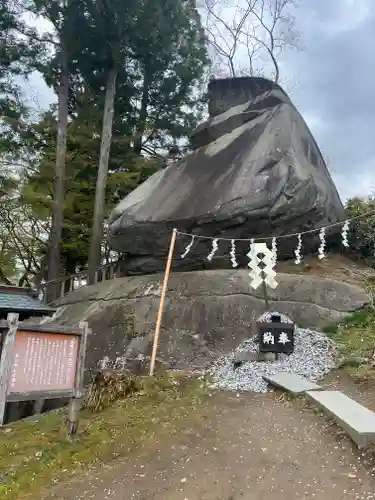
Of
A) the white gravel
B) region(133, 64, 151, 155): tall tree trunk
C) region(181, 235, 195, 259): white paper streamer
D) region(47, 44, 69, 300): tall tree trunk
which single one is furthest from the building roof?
region(133, 64, 151, 155): tall tree trunk

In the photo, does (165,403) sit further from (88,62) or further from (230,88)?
(88,62)

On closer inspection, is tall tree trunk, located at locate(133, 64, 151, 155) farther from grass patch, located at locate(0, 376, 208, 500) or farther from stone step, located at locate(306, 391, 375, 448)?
stone step, located at locate(306, 391, 375, 448)

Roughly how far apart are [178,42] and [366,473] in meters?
17.0

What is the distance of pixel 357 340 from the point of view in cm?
760

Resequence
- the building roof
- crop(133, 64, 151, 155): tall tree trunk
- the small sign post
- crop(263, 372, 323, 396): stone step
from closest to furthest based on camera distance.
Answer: crop(263, 372, 323, 396): stone step → the small sign post → the building roof → crop(133, 64, 151, 155): tall tree trunk

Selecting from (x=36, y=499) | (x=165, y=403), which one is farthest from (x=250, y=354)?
(x=36, y=499)

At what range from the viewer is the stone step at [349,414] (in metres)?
3.84

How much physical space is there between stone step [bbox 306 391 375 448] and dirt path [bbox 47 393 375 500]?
133 mm

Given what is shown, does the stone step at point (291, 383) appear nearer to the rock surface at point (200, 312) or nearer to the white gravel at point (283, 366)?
the white gravel at point (283, 366)

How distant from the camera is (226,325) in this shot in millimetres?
8727

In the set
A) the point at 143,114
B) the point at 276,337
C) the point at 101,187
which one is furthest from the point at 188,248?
the point at 143,114

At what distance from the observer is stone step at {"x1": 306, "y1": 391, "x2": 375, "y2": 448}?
12.6 ft

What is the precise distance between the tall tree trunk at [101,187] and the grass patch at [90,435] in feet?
22.9

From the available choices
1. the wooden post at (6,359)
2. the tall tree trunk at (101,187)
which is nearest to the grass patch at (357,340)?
the wooden post at (6,359)
